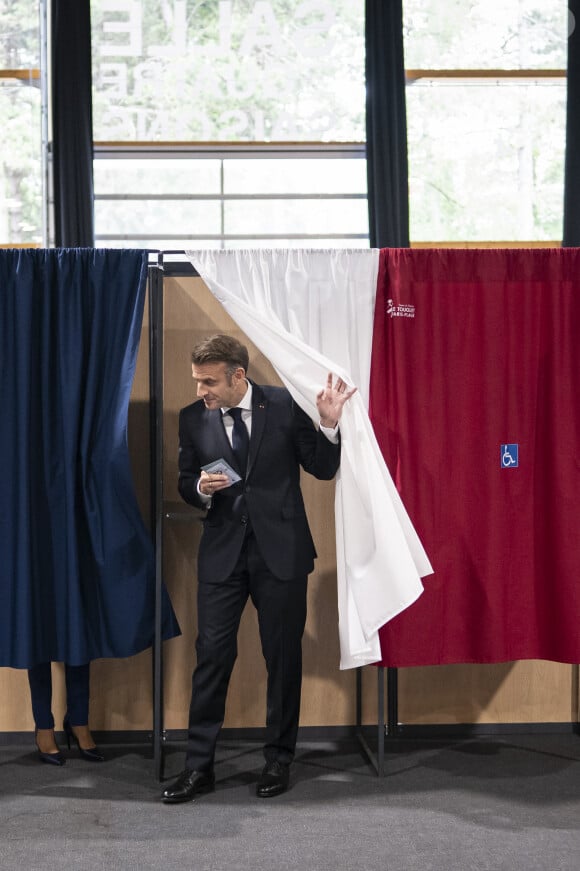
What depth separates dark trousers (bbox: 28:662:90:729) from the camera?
12.0ft

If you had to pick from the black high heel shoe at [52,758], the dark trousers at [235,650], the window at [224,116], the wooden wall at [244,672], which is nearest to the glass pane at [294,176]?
the window at [224,116]

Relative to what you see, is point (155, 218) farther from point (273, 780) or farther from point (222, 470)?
point (273, 780)

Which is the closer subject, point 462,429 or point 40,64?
point 462,429

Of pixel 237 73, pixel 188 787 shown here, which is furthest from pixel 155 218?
pixel 188 787

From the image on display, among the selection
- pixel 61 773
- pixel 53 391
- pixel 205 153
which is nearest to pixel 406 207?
pixel 205 153

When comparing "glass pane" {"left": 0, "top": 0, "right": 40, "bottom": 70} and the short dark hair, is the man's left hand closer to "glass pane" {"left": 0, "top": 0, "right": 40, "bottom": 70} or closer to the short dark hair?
the short dark hair

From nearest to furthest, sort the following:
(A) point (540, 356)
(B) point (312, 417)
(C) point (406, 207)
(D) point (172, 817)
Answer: (D) point (172, 817), (B) point (312, 417), (A) point (540, 356), (C) point (406, 207)

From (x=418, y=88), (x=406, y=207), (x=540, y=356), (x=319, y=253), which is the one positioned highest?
(x=418, y=88)

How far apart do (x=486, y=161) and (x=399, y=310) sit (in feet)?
8.40

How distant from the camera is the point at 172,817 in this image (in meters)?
3.14

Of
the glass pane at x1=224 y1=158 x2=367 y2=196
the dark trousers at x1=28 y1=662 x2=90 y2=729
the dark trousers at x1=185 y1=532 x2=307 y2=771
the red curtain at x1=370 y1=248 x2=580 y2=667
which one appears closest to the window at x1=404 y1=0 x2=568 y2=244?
the glass pane at x1=224 y1=158 x2=367 y2=196

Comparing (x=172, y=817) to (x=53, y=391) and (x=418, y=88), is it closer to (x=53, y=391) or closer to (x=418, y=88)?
(x=53, y=391)

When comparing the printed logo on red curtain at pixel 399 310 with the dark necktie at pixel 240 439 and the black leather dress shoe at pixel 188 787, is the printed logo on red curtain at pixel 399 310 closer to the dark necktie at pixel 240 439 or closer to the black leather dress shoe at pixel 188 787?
the dark necktie at pixel 240 439

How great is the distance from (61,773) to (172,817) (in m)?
0.65
